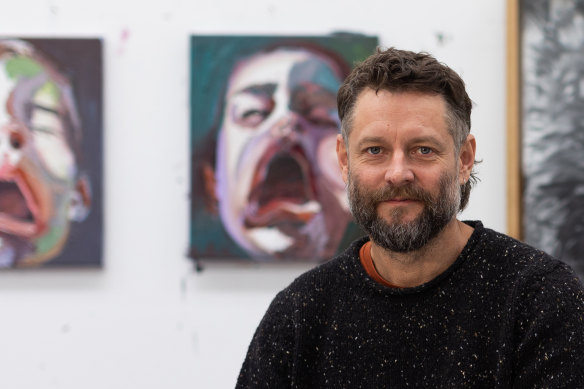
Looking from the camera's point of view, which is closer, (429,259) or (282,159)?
(429,259)

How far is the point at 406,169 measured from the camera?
3.46 ft

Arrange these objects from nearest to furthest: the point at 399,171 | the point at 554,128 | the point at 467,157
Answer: the point at 399,171, the point at 467,157, the point at 554,128

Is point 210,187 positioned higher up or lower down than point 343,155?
lower down

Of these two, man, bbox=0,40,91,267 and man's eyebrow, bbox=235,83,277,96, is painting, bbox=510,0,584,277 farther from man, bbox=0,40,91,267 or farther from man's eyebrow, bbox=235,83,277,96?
man, bbox=0,40,91,267

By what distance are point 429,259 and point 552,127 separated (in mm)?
890

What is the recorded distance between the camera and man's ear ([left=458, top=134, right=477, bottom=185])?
3.77 feet

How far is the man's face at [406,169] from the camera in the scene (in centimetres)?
106

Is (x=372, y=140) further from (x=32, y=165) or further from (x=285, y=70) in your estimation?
(x=32, y=165)

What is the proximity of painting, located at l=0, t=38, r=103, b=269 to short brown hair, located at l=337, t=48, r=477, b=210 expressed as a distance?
0.95 metres

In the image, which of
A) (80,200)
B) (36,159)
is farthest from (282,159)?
(36,159)

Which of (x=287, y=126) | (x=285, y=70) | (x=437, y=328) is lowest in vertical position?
(x=437, y=328)

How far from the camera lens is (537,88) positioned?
183 cm

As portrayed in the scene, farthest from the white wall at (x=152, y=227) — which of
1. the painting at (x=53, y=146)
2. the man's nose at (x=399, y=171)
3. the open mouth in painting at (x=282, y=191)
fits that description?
the man's nose at (x=399, y=171)

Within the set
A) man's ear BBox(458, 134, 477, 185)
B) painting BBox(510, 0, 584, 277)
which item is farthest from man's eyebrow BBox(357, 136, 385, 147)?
painting BBox(510, 0, 584, 277)
